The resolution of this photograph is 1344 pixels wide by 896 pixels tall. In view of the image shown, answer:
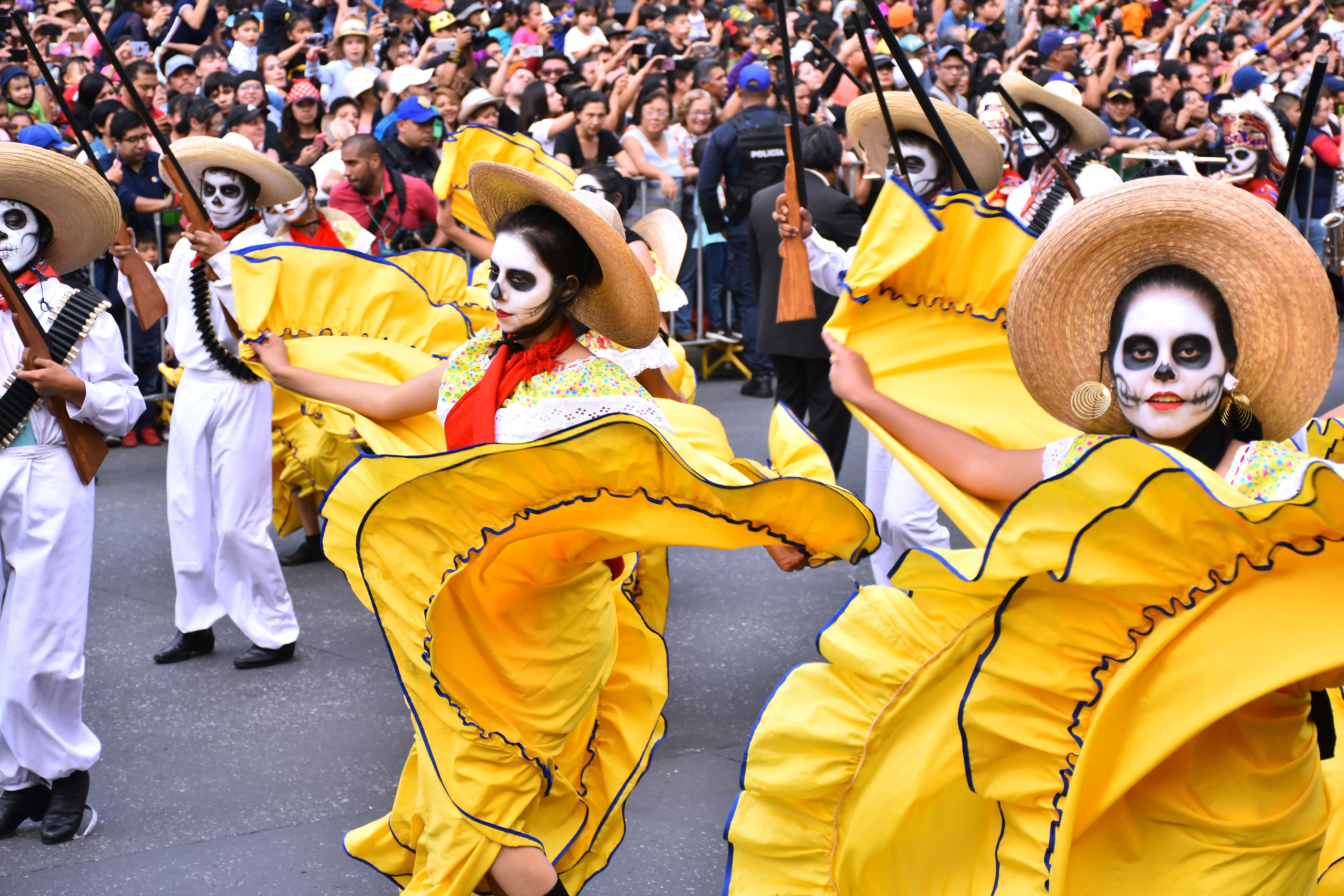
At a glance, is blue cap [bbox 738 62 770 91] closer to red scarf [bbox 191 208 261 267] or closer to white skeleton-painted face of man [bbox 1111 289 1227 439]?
red scarf [bbox 191 208 261 267]

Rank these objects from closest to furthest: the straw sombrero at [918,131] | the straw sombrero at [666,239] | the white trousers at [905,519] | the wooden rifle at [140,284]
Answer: the white trousers at [905,519] < the wooden rifle at [140,284] < the straw sombrero at [918,131] < the straw sombrero at [666,239]

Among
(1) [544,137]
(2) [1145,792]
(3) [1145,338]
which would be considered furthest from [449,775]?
(1) [544,137]

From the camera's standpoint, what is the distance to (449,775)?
10.6ft

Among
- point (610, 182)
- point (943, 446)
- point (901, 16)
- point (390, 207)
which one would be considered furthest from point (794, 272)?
point (901, 16)

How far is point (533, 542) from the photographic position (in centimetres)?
307

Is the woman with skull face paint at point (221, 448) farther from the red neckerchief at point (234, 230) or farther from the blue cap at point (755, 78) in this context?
the blue cap at point (755, 78)

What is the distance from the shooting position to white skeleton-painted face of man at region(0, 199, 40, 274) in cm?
421

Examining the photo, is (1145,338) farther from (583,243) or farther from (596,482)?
(583,243)

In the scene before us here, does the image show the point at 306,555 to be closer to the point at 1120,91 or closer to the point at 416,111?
the point at 416,111

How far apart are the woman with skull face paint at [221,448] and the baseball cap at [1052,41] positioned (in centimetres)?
894

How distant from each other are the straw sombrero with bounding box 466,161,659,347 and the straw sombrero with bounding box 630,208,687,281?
302cm

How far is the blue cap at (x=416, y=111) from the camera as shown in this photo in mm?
9594

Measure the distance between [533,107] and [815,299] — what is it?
4.74 metres

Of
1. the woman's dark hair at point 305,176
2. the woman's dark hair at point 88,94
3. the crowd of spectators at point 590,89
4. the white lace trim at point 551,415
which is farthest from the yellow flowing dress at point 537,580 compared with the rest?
the woman's dark hair at point 88,94
